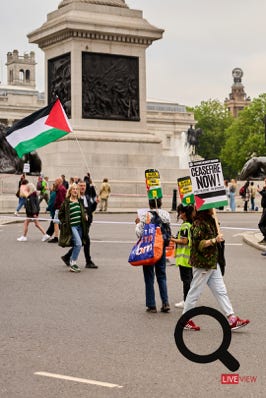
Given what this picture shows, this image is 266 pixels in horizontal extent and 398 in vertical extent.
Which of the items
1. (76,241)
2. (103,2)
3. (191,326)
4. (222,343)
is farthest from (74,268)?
(103,2)

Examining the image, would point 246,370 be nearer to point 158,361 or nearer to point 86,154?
point 158,361

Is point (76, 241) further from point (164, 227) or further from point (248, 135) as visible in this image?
point (248, 135)

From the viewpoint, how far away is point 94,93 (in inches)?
1752

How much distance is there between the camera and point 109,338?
32.3ft

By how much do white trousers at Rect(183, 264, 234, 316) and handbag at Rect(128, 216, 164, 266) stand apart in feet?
5.35

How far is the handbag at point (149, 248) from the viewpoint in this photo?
11584 millimetres

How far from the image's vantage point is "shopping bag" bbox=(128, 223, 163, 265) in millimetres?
11580

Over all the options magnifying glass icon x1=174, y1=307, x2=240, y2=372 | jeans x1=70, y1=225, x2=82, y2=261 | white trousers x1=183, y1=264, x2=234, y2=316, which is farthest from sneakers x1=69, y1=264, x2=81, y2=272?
magnifying glass icon x1=174, y1=307, x2=240, y2=372

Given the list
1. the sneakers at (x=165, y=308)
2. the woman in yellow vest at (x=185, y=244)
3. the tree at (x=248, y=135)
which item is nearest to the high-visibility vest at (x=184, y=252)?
the woman in yellow vest at (x=185, y=244)

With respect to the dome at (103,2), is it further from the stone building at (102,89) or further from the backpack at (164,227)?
the backpack at (164,227)

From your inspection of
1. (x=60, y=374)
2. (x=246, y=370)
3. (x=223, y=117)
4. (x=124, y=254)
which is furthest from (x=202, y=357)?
(x=223, y=117)

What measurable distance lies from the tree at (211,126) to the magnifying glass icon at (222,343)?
455 feet

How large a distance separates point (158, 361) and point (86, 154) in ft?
117

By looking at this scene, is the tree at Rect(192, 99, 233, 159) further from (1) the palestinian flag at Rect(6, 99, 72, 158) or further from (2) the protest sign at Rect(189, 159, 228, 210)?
(2) the protest sign at Rect(189, 159, 228, 210)
